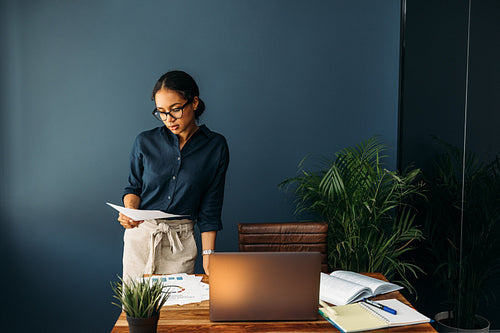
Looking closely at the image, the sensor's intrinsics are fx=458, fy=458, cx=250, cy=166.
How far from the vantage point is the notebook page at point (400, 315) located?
5.20ft

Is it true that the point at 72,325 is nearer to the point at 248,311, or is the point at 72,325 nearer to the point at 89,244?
the point at 89,244

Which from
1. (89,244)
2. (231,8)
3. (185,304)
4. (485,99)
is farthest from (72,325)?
(485,99)

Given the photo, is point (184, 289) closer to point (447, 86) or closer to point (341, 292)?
point (341, 292)

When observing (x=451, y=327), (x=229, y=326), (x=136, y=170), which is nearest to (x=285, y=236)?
(x=136, y=170)

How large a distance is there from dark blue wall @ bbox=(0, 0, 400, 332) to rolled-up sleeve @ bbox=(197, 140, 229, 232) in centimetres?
108

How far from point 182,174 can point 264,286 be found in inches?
39.8

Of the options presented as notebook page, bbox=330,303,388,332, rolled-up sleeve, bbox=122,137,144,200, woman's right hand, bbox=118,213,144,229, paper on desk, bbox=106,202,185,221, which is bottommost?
notebook page, bbox=330,303,388,332

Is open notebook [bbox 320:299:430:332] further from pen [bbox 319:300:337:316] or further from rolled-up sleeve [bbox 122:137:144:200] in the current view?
rolled-up sleeve [bbox 122:137:144:200]

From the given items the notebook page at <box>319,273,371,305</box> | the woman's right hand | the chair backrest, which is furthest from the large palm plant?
the woman's right hand

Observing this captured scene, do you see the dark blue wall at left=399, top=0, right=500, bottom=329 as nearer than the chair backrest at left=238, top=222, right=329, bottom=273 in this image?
Yes

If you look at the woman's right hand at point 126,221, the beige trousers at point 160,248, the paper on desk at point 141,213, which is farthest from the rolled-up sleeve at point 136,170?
the paper on desk at point 141,213

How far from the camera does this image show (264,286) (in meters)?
1.52

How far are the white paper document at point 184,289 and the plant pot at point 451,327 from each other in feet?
4.99

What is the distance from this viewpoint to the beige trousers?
232cm
